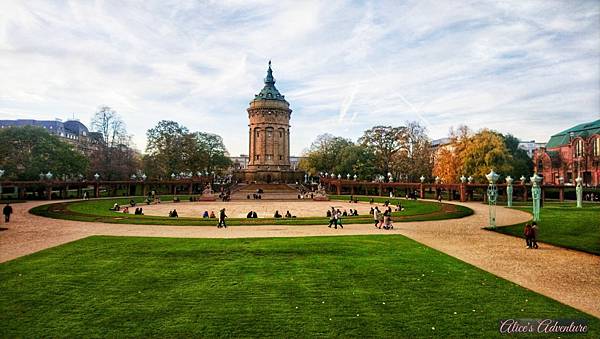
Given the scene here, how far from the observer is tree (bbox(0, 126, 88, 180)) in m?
57.2

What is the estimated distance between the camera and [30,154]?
58.9 meters

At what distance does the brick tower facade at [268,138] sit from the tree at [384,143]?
22938 millimetres

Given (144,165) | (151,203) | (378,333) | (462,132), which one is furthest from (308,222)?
(144,165)

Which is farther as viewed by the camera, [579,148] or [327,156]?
[327,156]

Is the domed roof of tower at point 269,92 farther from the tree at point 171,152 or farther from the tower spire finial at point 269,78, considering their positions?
the tree at point 171,152

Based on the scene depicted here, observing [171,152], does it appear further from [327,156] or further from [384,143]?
[384,143]

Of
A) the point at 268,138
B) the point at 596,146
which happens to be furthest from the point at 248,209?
the point at 596,146

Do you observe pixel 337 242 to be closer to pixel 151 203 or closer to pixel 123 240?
pixel 123 240

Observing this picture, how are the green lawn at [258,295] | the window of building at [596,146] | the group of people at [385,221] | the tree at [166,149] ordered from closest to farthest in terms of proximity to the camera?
the green lawn at [258,295] < the group of people at [385,221] < the tree at [166,149] < the window of building at [596,146]

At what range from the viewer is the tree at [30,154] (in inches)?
2251

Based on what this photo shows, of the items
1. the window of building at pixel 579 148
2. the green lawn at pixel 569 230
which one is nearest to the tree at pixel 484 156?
the green lawn at pixel 569 230

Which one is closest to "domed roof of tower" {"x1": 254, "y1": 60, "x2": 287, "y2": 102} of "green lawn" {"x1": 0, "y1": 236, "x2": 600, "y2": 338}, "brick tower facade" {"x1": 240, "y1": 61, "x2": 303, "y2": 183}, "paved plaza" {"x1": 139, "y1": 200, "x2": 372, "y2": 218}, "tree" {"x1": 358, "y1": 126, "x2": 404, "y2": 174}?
"brick tower facade" {"x1": 240, "y1": 61, "x2": 303, "y2": 183}

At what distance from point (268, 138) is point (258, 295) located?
9191cm

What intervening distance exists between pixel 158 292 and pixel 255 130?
3641 inches
